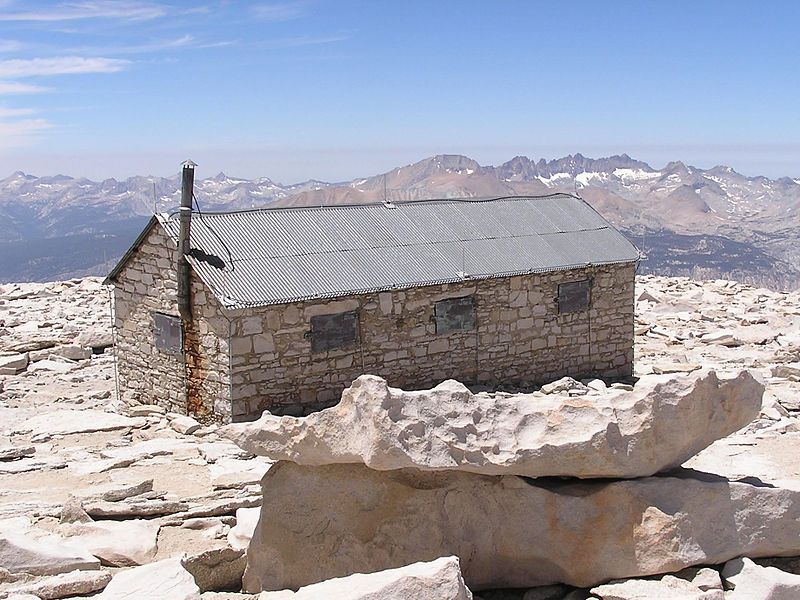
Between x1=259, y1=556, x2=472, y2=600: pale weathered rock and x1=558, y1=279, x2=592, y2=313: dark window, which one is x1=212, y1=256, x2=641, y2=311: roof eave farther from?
x1=259, y1=556, x2=472, y2=600: pale weathered rock

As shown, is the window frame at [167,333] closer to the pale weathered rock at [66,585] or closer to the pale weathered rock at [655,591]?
the pale weathered rock at [66,585]

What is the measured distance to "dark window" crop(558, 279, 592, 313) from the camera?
1745 cm

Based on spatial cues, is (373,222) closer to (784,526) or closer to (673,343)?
(673,343)

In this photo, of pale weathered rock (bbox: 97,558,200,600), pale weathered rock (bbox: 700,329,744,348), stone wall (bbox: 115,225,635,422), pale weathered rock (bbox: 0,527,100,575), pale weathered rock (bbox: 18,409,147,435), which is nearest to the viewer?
pale weathered rock (bbox: 97,558,200,600)

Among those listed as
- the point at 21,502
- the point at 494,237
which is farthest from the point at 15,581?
the point at 494,237

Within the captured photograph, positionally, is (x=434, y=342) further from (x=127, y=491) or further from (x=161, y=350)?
(x=127, y=491)

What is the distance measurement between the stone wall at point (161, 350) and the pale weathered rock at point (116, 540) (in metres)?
5.82

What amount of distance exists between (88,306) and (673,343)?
1783cm

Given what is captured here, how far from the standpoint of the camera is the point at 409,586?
5848mm

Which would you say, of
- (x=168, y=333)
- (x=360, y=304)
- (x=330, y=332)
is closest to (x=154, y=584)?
(x=330, y=332)

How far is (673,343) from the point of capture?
73.5 feet

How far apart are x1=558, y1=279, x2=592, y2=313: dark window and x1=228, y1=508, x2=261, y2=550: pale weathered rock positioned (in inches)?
408

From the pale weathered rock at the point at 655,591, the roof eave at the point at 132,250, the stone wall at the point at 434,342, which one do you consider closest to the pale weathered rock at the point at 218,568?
the pale weathered rock at the point at 655,591

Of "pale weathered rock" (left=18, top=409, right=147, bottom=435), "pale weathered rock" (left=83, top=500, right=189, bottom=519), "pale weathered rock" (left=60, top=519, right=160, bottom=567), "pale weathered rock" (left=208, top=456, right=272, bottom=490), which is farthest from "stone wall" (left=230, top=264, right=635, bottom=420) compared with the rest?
"pale weathered rock" (left=60, top=519, right=160, bottom=567)
